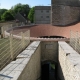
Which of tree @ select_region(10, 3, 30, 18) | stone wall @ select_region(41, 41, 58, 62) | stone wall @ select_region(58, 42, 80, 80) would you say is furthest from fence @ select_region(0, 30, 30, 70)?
tree @ select_region(10, 3, 30, 18)

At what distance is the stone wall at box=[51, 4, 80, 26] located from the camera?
1641 centimetres

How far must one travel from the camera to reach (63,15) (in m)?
16.4

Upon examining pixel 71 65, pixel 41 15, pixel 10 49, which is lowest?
pixel 71 65

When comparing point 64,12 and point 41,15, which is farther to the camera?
point 41,15

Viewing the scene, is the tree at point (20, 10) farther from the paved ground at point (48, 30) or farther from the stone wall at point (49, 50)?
the stone wall at point (49, 50)

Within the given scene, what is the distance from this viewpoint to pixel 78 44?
301 inches

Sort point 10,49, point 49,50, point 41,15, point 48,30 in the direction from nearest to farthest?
point 10,49, point 49,50, point 48,30, point 41,15

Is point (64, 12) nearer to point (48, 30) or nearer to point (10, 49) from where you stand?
point (48, 30)

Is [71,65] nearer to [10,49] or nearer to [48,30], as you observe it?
[10,49]

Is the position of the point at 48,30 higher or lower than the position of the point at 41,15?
lower

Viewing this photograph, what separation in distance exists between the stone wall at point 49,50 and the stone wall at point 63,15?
803 centimetres

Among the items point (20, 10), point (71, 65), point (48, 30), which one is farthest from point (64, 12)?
point (20, 10)

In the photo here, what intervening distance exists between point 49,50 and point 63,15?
844 cm

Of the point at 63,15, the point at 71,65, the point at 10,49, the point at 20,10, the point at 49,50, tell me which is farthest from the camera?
the point at 20,10
